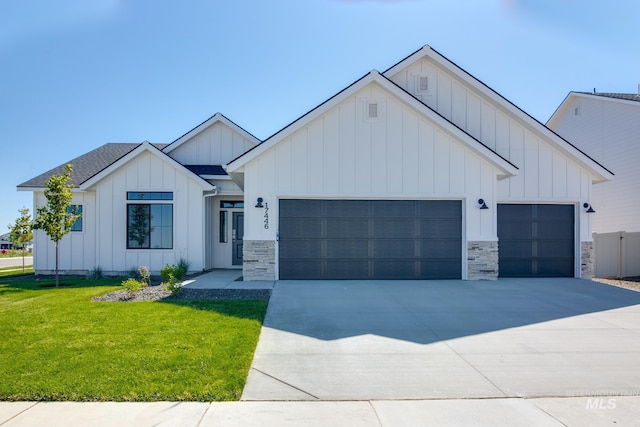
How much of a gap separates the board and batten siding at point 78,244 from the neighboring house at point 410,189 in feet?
4.18

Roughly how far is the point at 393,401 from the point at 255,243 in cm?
788

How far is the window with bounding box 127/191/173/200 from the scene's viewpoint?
13234mm

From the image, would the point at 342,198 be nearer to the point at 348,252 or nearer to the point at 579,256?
the point at 348,252

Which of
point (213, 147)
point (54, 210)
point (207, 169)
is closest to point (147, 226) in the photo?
point (54, 210)

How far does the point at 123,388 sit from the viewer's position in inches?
157

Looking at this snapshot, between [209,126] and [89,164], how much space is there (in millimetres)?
5208

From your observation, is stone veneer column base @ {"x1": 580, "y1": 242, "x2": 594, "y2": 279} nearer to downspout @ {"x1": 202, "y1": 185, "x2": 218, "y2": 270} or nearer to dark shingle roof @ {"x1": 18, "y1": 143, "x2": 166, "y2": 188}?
downspout @ {"x1": 202, "y1": 185, "x2": 218, "y2": 270}

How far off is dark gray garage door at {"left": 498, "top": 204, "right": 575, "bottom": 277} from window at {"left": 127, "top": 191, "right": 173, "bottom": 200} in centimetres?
1121

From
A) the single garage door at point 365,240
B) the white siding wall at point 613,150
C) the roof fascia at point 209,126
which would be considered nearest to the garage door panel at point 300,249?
the single garage door at point 365,240

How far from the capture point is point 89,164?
→ 15.6 metres

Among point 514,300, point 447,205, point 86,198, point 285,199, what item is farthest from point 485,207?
point 86,198

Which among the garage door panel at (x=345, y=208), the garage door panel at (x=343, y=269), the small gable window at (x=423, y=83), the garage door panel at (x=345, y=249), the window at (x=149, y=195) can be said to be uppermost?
the small gable window at (x=423, y=83)

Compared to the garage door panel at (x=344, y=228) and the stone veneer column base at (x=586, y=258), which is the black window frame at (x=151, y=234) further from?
the stone veneer column base at (x=586, y=258)

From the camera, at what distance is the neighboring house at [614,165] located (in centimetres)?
1427
